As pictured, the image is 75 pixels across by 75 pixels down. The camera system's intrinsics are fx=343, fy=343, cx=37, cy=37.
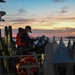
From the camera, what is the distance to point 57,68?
385 inches

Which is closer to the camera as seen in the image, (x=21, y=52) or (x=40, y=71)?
(x=40, y=71)

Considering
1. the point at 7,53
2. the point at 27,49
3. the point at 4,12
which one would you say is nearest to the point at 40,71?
the point at 27,49

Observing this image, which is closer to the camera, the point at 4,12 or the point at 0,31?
the point at 4,12

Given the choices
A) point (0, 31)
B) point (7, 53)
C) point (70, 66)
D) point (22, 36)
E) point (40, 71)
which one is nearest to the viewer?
point (70, 66)

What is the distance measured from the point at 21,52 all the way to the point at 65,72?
164 inches

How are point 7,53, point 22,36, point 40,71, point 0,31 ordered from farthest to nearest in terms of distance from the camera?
1. point 0,31
2. point 7,53
3. point 22,36
4. point 40,71

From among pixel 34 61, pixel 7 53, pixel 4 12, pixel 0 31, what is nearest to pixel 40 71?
pixel 34 61

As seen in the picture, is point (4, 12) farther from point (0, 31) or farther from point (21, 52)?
point (0, 31)

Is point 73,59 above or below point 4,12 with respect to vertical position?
below

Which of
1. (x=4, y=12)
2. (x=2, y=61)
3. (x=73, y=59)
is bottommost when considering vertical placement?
(x=2, y=61)

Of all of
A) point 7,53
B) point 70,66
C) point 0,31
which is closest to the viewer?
point 70,66

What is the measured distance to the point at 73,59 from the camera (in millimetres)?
10039

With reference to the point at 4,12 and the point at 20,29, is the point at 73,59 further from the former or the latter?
the point at 4,12

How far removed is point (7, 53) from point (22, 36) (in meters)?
2.57
